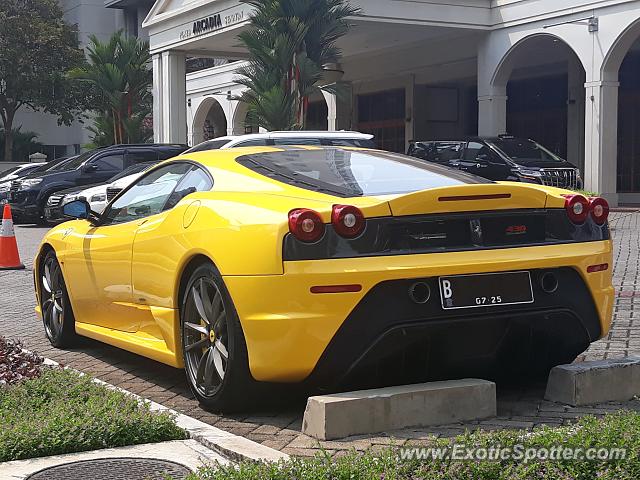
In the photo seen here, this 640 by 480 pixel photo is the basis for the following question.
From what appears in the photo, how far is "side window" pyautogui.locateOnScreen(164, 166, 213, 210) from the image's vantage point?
585 centimetres

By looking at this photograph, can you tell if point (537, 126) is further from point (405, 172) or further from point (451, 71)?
point (405, 172)

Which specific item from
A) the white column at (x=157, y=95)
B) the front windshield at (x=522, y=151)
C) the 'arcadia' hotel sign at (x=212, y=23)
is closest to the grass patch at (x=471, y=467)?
the front windshield at (x=522, y=151)

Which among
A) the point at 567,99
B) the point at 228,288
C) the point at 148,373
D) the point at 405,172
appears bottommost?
the point at 148,373

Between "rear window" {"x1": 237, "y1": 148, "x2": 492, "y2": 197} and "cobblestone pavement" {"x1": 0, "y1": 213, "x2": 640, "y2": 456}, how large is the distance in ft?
3.69

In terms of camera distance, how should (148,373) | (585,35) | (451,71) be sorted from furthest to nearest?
(451,71) → (585,35) → (148,373)

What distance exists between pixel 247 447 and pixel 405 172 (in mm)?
1972

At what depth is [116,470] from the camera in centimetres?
416

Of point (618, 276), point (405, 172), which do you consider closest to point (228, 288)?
point (405, 172)

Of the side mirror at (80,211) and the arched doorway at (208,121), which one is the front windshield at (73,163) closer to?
the side mirror at (80,211)

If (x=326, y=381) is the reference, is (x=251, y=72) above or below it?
above

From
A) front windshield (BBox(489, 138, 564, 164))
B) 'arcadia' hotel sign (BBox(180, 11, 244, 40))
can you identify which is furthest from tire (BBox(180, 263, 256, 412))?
'arcadia' hotel sign (BBox(180, 11, 244, 40))

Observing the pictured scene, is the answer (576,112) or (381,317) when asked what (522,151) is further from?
(381,317)

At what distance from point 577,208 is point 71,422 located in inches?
104

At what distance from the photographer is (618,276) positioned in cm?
1082
